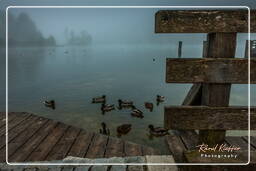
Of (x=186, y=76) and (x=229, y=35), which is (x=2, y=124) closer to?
(x=186, y=76)

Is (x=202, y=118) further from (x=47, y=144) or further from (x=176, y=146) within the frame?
(x=47, y=144)

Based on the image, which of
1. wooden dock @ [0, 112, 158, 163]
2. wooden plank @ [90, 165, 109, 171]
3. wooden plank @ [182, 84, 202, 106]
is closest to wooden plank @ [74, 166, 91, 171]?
wooden plank @ [90, 165, 109, 171]

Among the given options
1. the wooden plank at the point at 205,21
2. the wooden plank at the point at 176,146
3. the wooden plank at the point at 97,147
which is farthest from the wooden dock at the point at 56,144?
the wooden plank at the point at 205,21

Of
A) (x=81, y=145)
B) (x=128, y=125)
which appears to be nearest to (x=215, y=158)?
(x=81, y=145)

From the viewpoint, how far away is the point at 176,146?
10.9 ft

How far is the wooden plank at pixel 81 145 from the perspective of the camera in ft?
17.4

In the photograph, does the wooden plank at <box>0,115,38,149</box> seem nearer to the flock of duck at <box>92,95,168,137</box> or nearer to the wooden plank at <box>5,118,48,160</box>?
the wooden plank at <box>5,118,48,160</box>

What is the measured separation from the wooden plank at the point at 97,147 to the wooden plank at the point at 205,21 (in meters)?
3.72

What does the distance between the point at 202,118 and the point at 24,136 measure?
5422mm

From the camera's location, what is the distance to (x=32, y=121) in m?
7.79

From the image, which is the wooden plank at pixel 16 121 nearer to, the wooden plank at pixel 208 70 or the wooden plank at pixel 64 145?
the wooden plank at pixel 64 145

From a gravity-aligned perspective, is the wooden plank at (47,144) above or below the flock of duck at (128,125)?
above

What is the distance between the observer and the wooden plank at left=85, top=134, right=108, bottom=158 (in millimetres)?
5258

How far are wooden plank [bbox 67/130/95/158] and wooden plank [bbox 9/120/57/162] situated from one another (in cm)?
100
